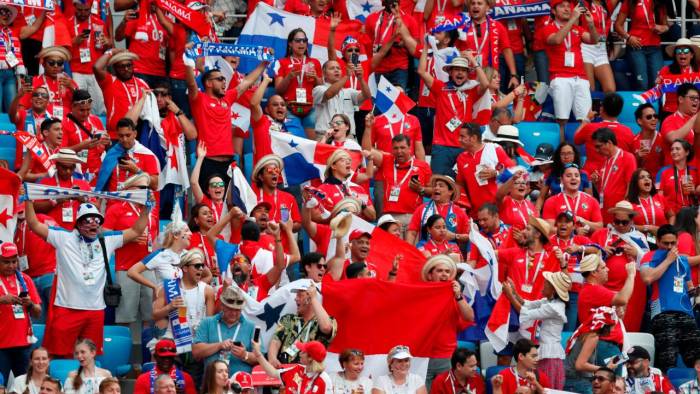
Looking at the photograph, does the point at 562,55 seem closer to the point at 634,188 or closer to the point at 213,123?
the point at 634,188

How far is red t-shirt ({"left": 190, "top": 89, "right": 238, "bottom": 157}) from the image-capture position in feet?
66.1

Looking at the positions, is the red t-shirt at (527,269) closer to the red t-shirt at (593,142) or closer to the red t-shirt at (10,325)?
the red t-shirt at (593,142)

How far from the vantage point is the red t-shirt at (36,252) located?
718 inches

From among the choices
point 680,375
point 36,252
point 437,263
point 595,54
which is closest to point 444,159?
point 595,54

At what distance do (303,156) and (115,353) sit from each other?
330 centimetres

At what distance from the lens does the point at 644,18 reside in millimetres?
22953

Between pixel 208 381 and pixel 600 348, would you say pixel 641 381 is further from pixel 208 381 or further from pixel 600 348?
pixel 208 381

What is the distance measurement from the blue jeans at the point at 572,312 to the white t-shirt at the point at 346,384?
255 centimetres

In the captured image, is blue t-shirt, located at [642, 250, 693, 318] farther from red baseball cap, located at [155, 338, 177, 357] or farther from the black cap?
red baseball cap, located at [155, 338, 177, 357]

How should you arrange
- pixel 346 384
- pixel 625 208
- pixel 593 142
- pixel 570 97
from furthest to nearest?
pixel 570 97
pixel 593 142
pixel 625 208
pixel 346 384

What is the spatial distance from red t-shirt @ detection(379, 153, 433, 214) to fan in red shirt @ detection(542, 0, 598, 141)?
246 cm

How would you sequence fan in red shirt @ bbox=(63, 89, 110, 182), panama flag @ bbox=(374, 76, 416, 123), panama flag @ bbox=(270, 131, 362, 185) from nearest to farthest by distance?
fan in red shirt @ bbox=(63, 89, 110, 182) → panama flag @ bbox=(270, 131, 362, 185) → panama flag @ bbox=(374, 76, 416, 123)

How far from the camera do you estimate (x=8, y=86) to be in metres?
21.1

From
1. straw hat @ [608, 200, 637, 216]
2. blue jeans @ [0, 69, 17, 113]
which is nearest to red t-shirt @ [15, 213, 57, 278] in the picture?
blue jeans @ [0, 69, 17, 113]
